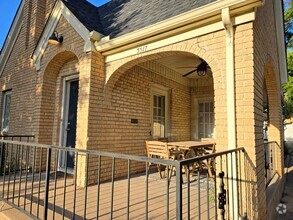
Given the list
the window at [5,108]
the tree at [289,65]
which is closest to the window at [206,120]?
the window at [5,108]

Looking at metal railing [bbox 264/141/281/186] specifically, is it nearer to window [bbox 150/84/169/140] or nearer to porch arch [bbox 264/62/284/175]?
porch arch [bbox 264/62/284/175]

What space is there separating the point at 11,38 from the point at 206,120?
7.63 meters

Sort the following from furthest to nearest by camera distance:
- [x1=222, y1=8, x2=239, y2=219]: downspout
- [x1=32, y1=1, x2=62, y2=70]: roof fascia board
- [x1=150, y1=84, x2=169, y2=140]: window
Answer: [x1=150, y1=84, x2=169, y2=140]: window < [x1=32, y1=1, x2=62, y2=70]: roof fascia board < [x1=222, y1=8, x2=239, y2=219]: downspout

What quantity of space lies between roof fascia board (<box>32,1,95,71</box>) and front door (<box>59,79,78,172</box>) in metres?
1.09

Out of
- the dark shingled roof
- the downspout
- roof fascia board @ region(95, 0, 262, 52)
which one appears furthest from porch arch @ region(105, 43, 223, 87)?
the dark shingled roof

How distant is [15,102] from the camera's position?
6832 mm

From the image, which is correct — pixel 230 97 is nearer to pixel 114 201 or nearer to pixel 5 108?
pixel 114 201

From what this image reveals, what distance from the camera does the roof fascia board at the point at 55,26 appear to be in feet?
15.4

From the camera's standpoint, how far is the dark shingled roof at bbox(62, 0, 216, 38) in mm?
4078

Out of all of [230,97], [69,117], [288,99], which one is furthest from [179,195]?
[288,99]

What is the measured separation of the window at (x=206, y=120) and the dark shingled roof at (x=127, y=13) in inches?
168

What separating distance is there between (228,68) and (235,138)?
3.23ft

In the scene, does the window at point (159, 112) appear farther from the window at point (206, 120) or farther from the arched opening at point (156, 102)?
the window at point (206, 120)

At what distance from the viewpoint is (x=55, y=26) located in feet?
18.1
